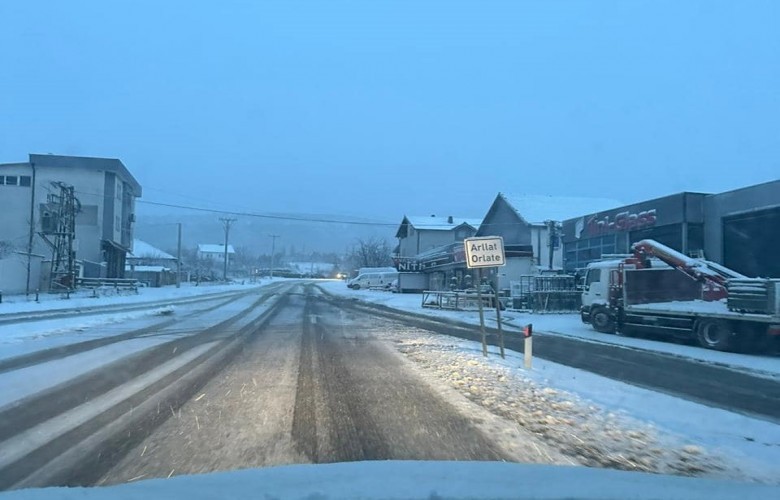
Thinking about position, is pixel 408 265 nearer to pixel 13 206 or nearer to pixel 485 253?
pixel 13 206

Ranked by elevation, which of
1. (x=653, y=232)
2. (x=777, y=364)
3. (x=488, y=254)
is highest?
(x=653, y=232)

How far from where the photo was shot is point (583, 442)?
706 centimetres

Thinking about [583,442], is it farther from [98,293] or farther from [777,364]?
[98,293]

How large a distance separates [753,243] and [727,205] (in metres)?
2.12

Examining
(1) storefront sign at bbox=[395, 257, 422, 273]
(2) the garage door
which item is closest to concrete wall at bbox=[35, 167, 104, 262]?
(1) storefront sign at bbox=[395, 257, 422, 273]

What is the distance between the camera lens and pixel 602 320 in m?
24.6

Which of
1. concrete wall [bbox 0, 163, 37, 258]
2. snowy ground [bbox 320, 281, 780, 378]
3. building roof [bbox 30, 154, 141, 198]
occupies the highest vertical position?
building roof [bbox 30, 154, 141, 198]

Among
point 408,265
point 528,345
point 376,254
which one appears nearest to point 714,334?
point 528,345

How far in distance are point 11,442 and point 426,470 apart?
4.65m

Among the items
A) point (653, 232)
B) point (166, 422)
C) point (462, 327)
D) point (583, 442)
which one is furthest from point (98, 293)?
point (583, 442)

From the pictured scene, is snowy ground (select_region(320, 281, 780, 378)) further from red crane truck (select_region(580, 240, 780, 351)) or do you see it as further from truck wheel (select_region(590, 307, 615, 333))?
red crane truck (select_region(580, 240, 780, 351))

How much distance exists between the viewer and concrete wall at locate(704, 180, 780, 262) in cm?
2728

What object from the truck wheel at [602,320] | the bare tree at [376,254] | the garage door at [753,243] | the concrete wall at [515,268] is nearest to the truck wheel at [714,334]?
the truck wheel at [602,320]

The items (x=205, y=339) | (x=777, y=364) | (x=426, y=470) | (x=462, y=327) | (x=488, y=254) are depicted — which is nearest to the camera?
(x=426, y=470)
